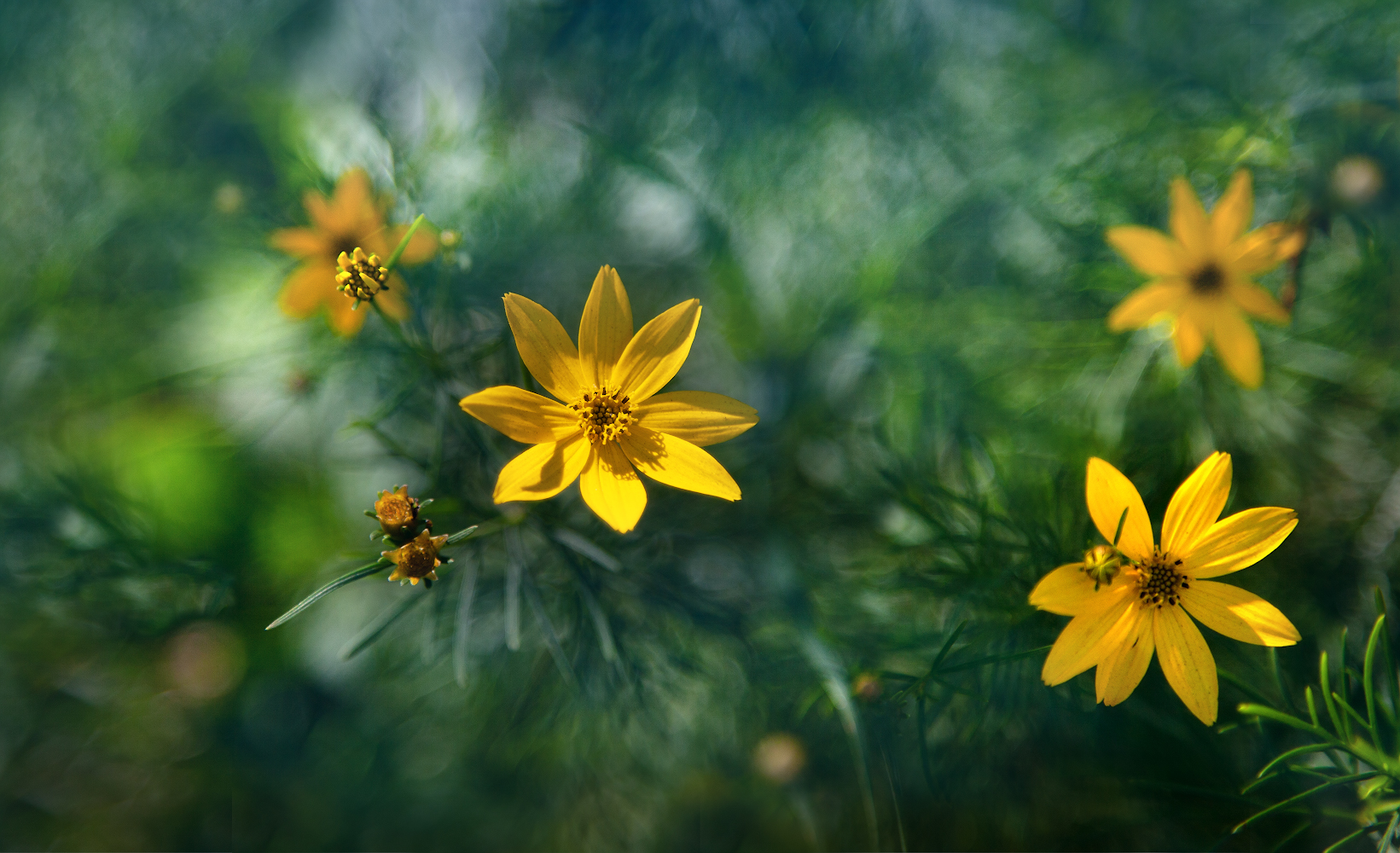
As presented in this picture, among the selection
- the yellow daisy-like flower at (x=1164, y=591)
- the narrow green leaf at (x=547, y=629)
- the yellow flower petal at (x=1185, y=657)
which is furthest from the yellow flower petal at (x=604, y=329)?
the yellow flower petal at (x=1185, y=657)

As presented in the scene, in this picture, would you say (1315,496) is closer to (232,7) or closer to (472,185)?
(472,185)

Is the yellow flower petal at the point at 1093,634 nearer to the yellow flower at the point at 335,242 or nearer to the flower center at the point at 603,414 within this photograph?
the flower center at the point at 603,414

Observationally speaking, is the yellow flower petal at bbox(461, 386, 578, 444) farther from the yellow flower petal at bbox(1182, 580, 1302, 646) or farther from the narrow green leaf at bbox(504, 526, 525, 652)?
the yellow flower petal at bbox(1182, 580, 1302, 646)

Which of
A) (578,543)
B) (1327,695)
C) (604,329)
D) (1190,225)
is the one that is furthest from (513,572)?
(1190,225)

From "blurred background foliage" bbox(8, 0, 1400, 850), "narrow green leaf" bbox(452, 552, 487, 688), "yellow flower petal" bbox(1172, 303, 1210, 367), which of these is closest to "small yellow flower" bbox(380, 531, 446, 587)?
"narrow green leaf" bbox(452, 552, 487, 688)

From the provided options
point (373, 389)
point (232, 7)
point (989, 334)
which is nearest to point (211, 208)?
point (232, 7)
